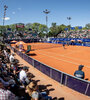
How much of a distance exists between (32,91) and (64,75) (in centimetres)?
325

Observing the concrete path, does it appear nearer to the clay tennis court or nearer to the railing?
the railing

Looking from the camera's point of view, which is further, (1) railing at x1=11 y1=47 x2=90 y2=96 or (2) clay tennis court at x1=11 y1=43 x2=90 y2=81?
(2) clay tennis court at x1=11 y1=43 x2=90 y2=81

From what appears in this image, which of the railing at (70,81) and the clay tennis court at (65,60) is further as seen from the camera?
the clay tennis court at (65,60)

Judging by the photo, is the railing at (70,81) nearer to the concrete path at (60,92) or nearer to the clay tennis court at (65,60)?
the concrete path at (60,92)

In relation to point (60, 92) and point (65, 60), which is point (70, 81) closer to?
point (60, 92)

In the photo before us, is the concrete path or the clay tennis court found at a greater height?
the clay tennis court

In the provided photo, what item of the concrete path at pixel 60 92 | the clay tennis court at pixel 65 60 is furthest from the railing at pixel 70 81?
the clay tennis court at pixel 65 60

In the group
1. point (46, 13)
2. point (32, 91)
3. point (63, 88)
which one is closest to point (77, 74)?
point (63, 88)

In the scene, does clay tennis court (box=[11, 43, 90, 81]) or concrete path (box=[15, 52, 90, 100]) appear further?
clay tennis court (box=[11, 43, 90, 81])

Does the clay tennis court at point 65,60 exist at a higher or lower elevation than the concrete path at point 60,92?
higher

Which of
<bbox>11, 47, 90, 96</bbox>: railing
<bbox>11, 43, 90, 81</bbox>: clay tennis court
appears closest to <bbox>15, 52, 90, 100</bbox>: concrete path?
<bbox>11, 47, 90, 96</bbox>: railing

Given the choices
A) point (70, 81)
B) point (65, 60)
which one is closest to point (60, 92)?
point (70, 81)

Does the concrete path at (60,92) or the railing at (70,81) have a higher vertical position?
the railing at (70,81)

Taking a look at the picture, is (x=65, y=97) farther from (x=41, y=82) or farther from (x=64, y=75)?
(x=41, y=82)
